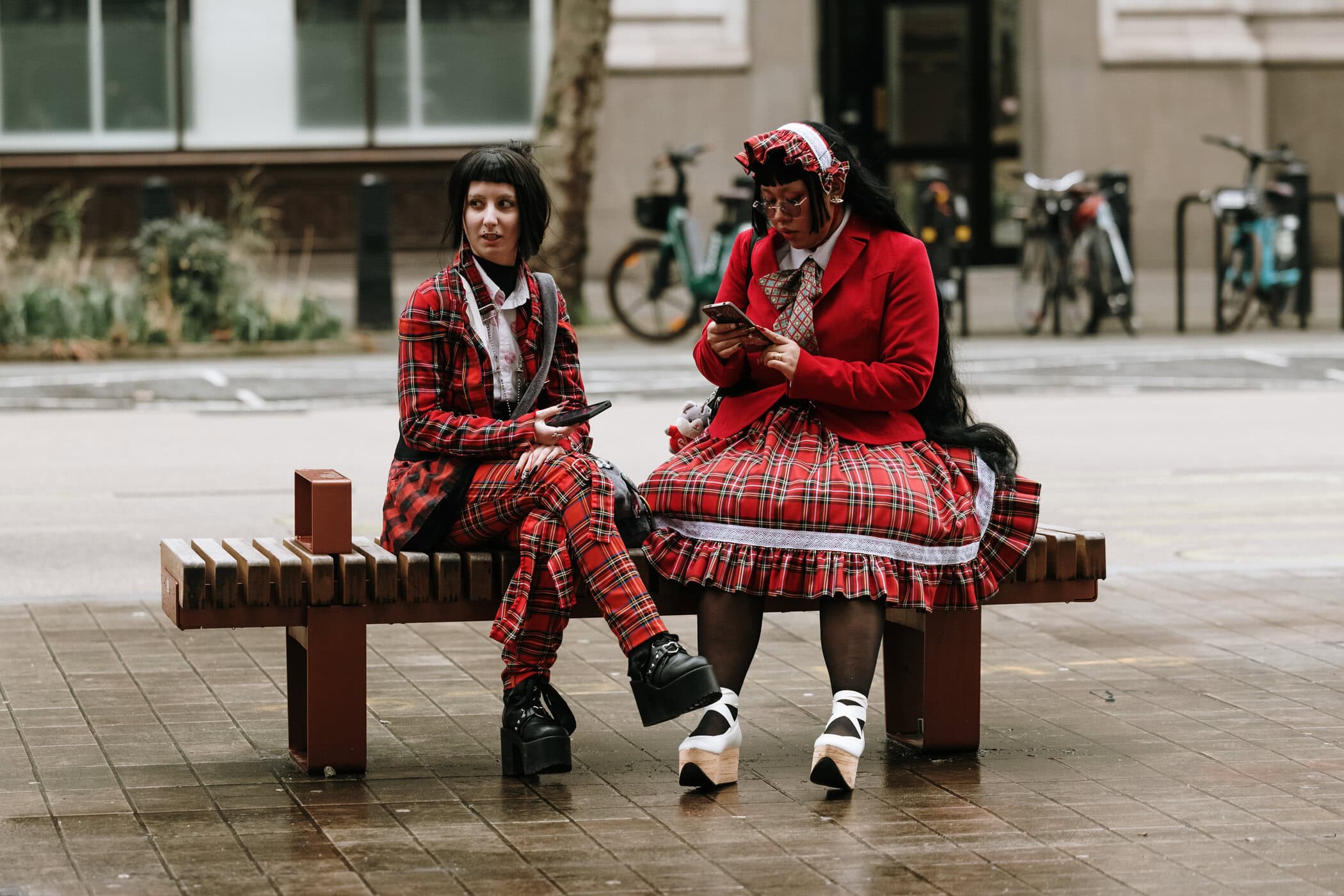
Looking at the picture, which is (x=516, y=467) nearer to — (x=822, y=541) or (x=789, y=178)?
(x=822, y=541)

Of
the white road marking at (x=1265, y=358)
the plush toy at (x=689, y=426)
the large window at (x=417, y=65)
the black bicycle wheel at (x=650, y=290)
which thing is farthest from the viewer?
the large window at (x=417, y=65)

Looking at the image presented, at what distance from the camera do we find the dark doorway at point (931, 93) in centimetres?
2477

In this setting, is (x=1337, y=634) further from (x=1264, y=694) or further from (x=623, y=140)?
(x=623, y=140)

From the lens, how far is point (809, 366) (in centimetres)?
498

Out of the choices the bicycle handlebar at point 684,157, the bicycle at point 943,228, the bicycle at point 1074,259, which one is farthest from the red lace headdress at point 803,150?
the bicycle at point 1074,259

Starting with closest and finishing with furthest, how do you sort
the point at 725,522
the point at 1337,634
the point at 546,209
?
1. the point at 725,522
2. the point at 546,209
3. the point at 1337,634

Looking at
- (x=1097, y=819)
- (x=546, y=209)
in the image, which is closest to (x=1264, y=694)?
(x=1097, y=819)

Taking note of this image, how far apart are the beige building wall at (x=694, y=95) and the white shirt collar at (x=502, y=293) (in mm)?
17205

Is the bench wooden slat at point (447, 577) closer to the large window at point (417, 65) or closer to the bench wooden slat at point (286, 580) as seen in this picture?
the bench wooden slat at point (286, 580)

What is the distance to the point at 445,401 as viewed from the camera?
5.18 metres

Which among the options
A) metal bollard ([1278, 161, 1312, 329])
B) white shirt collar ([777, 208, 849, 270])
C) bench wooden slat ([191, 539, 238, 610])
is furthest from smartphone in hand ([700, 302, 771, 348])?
metal bollard ([1278, 161, 1312, 329])

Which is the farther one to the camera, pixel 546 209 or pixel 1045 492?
pixel 1045 492

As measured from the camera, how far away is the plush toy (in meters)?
5.37

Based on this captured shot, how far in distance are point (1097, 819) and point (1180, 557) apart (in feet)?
12.2
